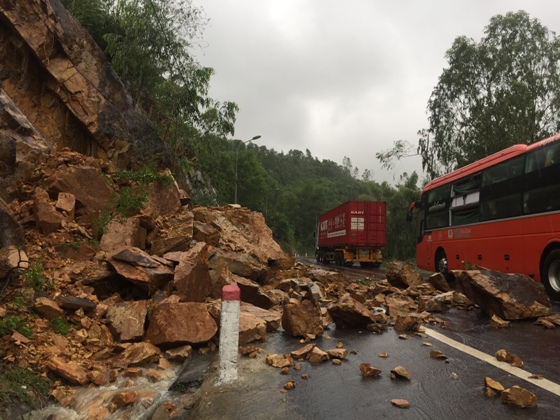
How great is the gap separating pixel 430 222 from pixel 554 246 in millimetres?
6129

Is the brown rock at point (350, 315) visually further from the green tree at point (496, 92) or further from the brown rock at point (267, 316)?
the green tree at point (496, 92)

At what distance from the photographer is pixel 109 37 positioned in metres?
18.7

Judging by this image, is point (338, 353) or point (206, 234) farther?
point (206, 234)

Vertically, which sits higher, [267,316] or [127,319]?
[127,319]

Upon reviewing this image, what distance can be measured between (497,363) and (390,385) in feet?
4.79

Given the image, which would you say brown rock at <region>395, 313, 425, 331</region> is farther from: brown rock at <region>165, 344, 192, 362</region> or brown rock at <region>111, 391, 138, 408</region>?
brown rock at <region>111, 391, 138, 408</region>

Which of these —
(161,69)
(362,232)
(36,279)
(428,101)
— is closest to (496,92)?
(428,101)

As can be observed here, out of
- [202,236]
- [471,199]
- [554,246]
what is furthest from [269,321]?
[471,199]

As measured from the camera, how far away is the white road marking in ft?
12.0

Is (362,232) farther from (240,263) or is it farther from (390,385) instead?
(390,385)

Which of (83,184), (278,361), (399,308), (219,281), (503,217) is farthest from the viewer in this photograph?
(503,217)

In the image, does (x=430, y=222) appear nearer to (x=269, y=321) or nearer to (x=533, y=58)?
(x=269, y=321)

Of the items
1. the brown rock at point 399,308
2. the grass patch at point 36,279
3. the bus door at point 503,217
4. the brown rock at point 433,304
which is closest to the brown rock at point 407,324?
the brown rock at point 399,308

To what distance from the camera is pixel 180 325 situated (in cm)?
506
